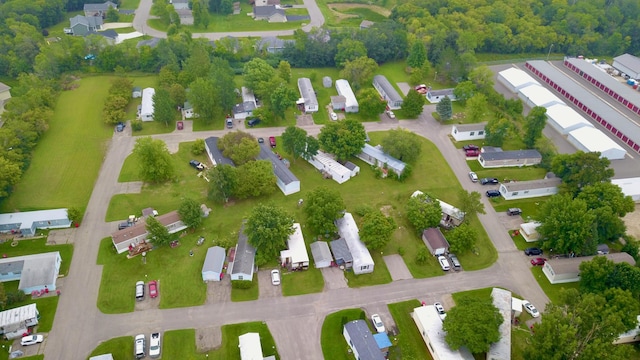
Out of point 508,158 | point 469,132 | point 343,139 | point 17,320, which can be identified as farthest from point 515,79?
point 17,320

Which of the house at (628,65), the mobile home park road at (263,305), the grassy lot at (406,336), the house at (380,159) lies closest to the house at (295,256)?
the mobile home park road at (263,305)

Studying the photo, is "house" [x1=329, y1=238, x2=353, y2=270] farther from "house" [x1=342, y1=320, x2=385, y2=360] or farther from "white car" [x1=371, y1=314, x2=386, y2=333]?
"house" [x1=342, y1=320, x2=385, y2=360]

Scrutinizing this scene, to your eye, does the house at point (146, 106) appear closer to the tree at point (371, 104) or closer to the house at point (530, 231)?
the tree at point (371, 104)

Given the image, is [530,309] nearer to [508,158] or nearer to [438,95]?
[508,158]

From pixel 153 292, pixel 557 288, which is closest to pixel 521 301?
pixel 557 288

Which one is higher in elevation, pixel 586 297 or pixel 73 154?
pixel 586 297

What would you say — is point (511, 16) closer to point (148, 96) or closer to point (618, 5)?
point (618, 5)
